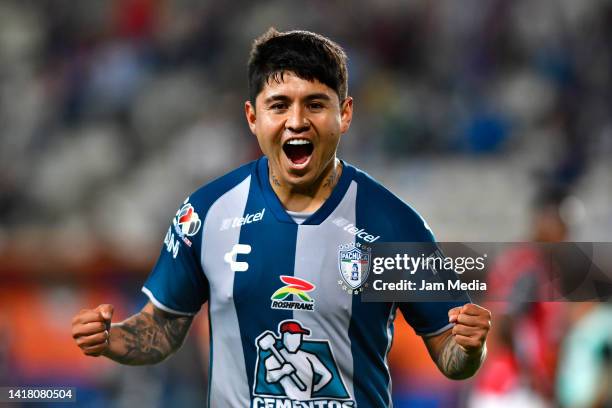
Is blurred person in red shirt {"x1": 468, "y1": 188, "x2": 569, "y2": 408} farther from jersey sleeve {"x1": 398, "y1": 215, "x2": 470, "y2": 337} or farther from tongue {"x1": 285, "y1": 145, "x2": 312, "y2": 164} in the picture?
tongue {"x1": 285, "y1": 145, "x2": 312, "y2": 164}

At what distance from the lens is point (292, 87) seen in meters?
3.44

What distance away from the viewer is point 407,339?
7.43m

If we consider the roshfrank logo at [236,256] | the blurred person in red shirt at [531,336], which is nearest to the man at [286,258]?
the roshfrank logo at [236,256]

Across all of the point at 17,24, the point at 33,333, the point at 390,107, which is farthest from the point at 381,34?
the point at 33,333

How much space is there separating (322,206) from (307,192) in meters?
0.08

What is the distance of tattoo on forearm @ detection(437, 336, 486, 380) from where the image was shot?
3.31 meters

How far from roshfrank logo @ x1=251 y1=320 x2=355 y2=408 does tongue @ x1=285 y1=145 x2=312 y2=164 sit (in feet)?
1.85

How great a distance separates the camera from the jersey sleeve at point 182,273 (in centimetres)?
357

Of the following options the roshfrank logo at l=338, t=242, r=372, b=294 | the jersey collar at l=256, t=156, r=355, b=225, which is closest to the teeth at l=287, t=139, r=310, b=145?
the jersey collar at l=256, t=156, r=355, b=225

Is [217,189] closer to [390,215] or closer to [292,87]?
[292,87]

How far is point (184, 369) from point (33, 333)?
1.15m

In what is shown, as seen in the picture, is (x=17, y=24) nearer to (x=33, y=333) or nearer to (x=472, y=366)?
(x=33, y=333)

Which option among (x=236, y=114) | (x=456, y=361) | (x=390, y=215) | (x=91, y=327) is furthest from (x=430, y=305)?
(x=236, y=114)

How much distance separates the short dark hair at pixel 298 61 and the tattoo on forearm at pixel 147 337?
84cm
